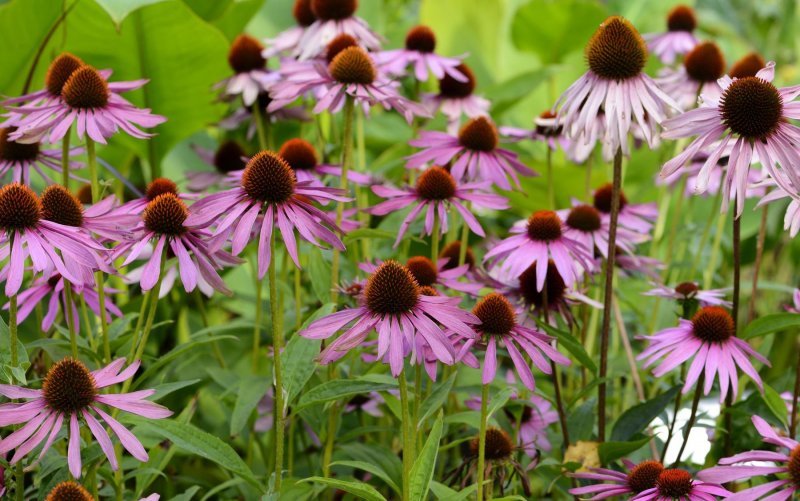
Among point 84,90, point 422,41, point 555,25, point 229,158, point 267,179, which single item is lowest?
point 267,179

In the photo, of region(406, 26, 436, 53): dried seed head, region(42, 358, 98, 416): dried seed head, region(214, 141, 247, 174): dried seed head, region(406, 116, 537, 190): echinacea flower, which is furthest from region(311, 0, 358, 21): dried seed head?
region(42, 358, 98, 416): dried seed head

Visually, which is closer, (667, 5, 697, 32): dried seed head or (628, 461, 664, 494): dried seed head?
(628, 461, 664, 494): dried seed head

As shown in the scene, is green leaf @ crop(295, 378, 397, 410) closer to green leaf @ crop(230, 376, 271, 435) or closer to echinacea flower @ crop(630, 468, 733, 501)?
green leaf @ crop(230, 376, 271, 435)

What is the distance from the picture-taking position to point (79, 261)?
3.02 feet

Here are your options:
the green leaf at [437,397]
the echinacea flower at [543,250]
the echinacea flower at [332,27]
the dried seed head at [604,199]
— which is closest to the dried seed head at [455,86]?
the echinacea flower at [332,27]

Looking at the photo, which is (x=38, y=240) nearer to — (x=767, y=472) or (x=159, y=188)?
(x=159, y=188)

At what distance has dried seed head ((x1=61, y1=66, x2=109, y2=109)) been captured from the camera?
1.15m

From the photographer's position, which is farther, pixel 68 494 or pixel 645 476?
pixel 645 476

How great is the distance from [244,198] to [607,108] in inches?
16.5

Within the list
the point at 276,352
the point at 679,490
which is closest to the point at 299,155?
the point at 276,352

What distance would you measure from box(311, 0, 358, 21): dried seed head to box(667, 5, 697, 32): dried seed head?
764 mm

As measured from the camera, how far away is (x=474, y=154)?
1383 millimetres

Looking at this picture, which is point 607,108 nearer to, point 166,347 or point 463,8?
point 166,347

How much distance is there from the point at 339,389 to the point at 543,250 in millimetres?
335
